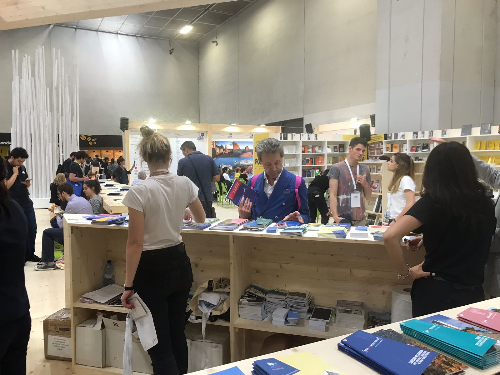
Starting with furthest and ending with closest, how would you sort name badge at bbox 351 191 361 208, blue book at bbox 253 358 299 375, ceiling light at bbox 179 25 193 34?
ceiling light at bbox 179 25 193 34
name badge at bbox 351 191 361 208
blue book at bbox 253 358 299 375

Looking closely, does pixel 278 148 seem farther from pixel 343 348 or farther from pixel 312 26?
pixel 312 26

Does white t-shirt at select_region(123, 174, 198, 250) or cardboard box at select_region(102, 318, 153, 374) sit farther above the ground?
white t-shirt at select_region(123, 174, 198, 250)

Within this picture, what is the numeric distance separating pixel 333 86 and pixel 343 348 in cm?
1287

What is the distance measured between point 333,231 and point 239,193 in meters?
0.77

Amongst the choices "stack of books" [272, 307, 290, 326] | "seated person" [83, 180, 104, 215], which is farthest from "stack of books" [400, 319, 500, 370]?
"seated person" [83, 180, 104, 215]

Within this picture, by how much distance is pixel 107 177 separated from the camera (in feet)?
47.0

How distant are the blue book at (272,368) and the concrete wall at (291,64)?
11.6m

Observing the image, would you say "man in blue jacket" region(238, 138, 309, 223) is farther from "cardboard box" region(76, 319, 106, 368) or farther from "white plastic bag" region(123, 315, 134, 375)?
"cardboard box" region(76, 319, 106, 368)

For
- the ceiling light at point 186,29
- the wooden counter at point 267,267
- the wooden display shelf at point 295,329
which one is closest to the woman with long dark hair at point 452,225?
the wooden counter at point 267,267

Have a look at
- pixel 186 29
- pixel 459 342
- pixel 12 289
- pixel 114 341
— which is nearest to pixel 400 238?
pixel 459 342

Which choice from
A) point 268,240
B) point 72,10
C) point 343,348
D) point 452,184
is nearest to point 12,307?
point 343,348

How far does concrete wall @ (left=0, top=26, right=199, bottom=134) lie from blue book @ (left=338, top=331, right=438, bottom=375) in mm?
17435

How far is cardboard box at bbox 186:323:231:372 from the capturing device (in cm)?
278

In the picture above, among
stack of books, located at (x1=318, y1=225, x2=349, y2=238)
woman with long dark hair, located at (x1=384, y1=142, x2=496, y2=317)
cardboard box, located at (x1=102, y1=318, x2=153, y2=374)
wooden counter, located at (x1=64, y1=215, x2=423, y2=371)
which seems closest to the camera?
woman with long dark hair, located at (x1=384, y1=142, x2=496, y2=317)
